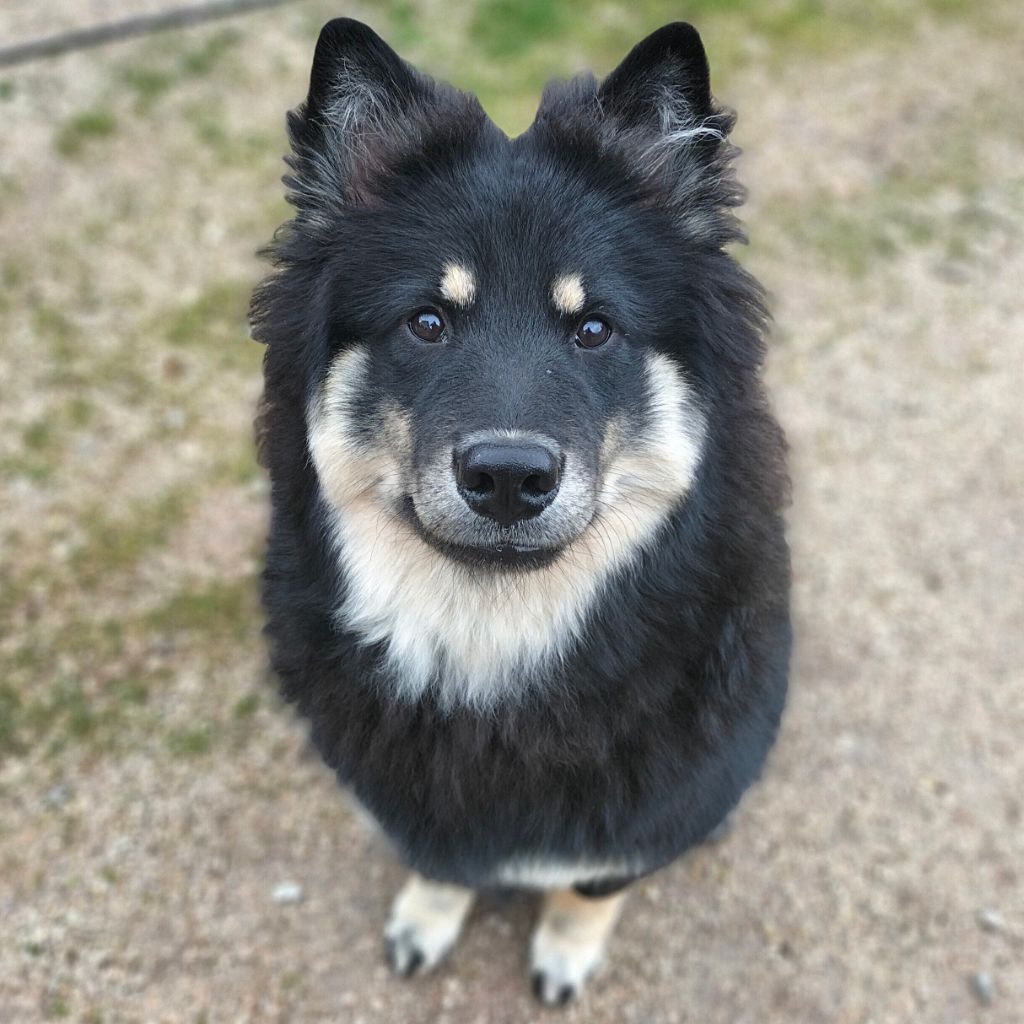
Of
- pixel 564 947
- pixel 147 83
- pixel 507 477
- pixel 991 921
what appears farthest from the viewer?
pixel 147 83

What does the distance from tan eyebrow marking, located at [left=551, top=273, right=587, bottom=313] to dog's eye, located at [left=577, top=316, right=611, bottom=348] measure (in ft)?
0.18

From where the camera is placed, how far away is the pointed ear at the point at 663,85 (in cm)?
212

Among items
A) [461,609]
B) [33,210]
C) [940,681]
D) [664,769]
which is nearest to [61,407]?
[33,210]

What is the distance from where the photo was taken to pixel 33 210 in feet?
17.0

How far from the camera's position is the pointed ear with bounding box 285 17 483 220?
2238 millimetres

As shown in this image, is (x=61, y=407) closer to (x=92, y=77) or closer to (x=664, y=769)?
(x=92, y=77)

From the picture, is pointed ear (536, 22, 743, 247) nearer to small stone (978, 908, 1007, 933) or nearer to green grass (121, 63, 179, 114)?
small stone (978, 908, 1007, 933)

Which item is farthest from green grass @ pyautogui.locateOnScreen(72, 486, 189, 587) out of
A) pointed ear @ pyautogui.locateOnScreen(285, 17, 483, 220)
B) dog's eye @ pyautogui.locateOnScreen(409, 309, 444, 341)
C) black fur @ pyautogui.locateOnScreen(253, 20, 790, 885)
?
dog's eye @ pyautogui.locateOnScreen(409, 309, 444, 341)

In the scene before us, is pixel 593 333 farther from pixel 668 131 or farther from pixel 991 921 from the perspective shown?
pixel 991 921

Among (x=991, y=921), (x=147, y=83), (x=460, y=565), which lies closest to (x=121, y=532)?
(x=460, y=565)

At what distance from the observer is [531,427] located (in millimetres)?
2012

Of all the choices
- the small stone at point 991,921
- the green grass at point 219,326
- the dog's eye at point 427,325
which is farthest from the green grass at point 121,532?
the small stone at point 991,921

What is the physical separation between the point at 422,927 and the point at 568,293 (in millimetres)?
2109

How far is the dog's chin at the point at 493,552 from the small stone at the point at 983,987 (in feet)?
7.38
